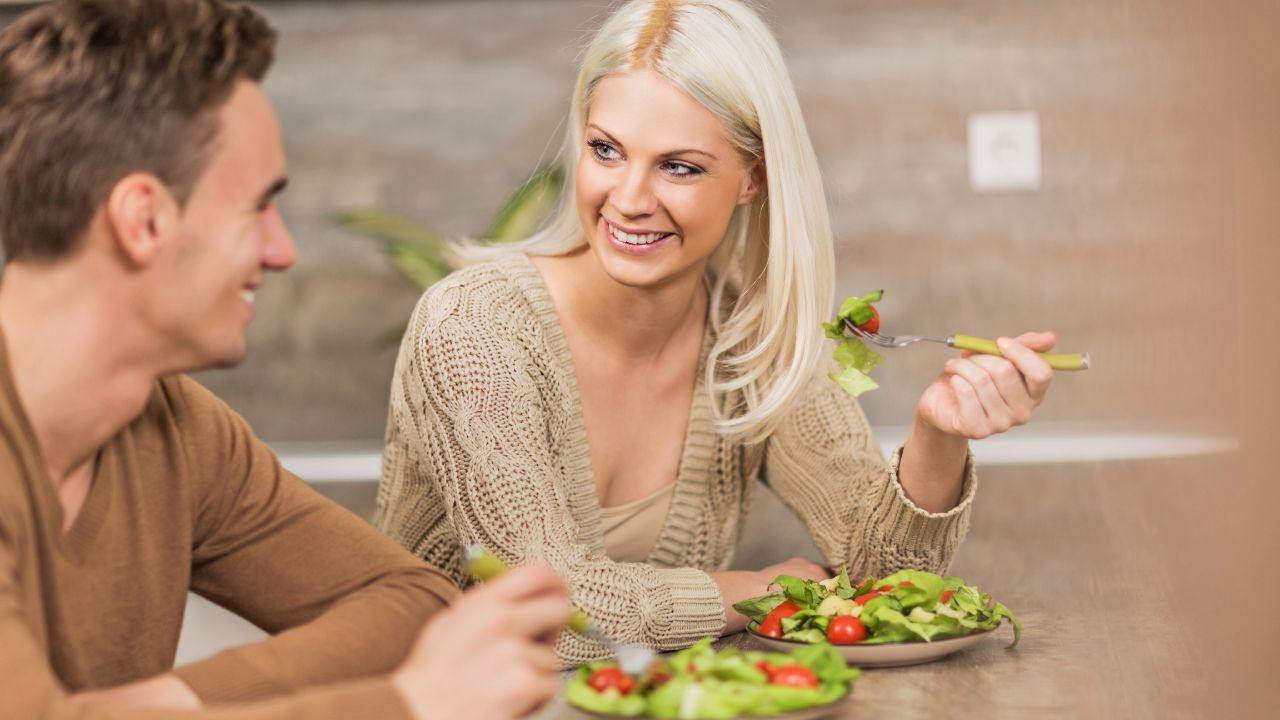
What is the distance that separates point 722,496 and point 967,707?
2.62 ft

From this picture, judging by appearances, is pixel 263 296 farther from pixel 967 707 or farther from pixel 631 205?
pixel 967 707

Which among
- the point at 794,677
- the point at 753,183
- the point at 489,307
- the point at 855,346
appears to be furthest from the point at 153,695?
the point at 753,183

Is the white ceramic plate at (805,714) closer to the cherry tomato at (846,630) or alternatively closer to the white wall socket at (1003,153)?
the cherry tomato at (846,630)

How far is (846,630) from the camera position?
1295 millimetres

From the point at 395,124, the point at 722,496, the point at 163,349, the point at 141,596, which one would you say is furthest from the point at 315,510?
the point at 395,124

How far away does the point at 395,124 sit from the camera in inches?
129

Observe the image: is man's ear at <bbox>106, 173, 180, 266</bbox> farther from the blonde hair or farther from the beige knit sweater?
the blonde hair

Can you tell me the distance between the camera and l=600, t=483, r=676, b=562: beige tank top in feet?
5.97

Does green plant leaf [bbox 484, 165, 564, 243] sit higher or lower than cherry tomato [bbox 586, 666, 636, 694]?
higher

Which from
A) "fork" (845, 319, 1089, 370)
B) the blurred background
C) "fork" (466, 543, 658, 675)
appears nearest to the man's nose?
"fork" (466, 543, 658, 675)

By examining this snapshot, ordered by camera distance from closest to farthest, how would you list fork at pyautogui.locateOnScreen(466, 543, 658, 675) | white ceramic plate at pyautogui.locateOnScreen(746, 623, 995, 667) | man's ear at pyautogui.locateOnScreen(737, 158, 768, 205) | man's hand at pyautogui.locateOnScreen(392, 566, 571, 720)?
1. man's hand at pyautogui.locateOnScreen(392, 566, 571, 720)
2. fork at pyautogui.locateOnScreen(466, 543, 658, 675)
3. white ceramic plate at pyautogui.locateOnScreen(746, 623, 995, 667)
4. man's ear at pyautogui.locateOnScreen(737, 158, 768, 205)

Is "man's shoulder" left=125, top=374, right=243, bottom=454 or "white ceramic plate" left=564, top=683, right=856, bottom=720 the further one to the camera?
"man's shoulder" left=125, top=374, right=243, bottom=454

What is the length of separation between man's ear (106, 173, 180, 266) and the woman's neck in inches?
34.0

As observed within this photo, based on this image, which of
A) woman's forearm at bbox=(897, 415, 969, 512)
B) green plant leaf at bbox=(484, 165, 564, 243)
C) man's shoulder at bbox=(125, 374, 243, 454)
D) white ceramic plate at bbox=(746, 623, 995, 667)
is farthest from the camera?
green plant leaf at bbox=(484, 165, 564, 243)
